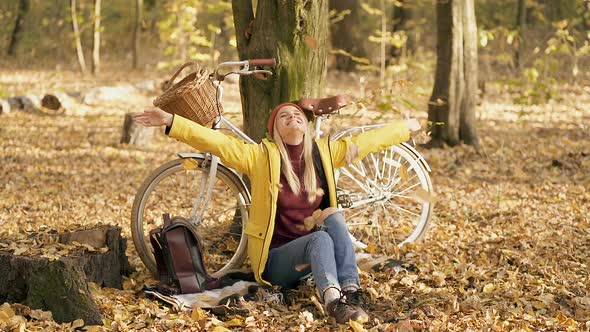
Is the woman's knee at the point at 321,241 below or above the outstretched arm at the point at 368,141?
below

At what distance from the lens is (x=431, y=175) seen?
29.6 feet

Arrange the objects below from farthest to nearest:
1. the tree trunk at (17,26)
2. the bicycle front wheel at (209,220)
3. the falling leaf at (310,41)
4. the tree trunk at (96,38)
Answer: the tree trunk at (17,26) < the tree trunk at (96,38) < the falling leaf at (310,41) < the bicycle front wheel at (209,220)

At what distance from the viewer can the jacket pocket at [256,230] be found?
488 centimetres

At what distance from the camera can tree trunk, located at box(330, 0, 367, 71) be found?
1780 centimetres

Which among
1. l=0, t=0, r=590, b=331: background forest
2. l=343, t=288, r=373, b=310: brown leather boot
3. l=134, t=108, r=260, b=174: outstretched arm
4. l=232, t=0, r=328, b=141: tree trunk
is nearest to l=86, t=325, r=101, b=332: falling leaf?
l=0, t=0, r=590, b=331: background forest

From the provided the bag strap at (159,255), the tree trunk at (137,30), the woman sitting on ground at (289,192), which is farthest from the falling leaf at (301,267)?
the tree trunk at (137,30)

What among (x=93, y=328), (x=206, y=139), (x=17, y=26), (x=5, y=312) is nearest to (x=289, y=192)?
(x=206, y=139)

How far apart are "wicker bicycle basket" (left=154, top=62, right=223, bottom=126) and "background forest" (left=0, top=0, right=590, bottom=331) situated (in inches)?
31.1

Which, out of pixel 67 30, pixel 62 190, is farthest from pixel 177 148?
pixel 67 30

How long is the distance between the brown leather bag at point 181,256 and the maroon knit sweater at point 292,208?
1.43 feet

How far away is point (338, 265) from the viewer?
4715mm

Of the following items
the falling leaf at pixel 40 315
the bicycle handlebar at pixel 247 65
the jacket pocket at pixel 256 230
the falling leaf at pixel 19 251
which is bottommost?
the falling leaf at pixel 40 315

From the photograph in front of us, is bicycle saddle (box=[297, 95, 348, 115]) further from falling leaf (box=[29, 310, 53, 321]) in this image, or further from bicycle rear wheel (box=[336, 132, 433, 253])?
falling leaf (box=[29, 310, 53, 321])

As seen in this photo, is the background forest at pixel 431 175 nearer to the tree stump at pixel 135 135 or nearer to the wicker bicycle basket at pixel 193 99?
the tree stump at pixel 135 135
